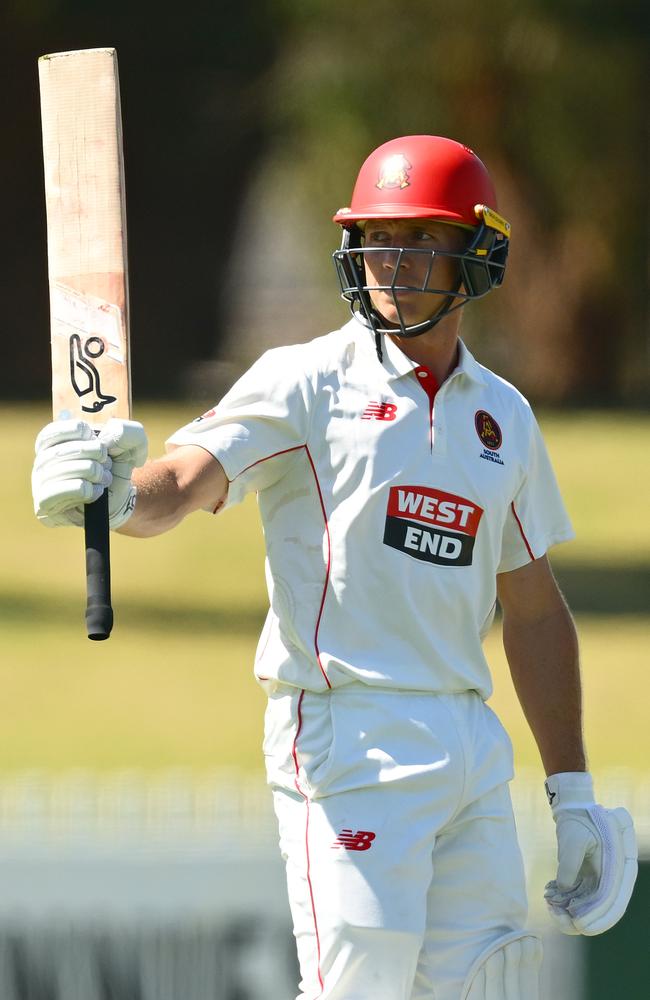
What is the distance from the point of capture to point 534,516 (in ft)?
10.6

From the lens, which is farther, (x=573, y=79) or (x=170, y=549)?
(x=573, y=79)

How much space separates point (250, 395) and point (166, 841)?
43.9 inches

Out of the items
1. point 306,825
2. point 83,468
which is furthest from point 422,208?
point 306,825

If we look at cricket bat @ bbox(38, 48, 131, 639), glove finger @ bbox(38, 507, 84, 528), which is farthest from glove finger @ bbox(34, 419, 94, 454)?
cricket bat @ bbox(38, 48, 131, 639)

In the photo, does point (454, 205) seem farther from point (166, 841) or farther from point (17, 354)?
point (17, 354)

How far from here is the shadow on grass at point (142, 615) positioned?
35.4ft

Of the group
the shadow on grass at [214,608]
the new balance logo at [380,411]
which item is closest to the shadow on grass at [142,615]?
the shadow on grass at [214,608]

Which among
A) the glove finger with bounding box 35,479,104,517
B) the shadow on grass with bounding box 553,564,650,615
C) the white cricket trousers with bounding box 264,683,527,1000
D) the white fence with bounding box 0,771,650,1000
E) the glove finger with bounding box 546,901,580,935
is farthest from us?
Answer: the shadow on grass with bounding box 553,564,650,615

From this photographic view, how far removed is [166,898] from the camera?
3631 mm

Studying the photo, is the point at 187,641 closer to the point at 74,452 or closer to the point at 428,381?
the point at 428,381

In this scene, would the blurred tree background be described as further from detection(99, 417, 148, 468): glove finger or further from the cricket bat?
detection(99, 417, 148, 468): glove finger

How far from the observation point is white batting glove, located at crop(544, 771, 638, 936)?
3.17 meters

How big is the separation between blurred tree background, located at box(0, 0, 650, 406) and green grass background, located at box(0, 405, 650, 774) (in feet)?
15.4

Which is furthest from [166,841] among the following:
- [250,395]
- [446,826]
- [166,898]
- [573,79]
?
[573,79]
